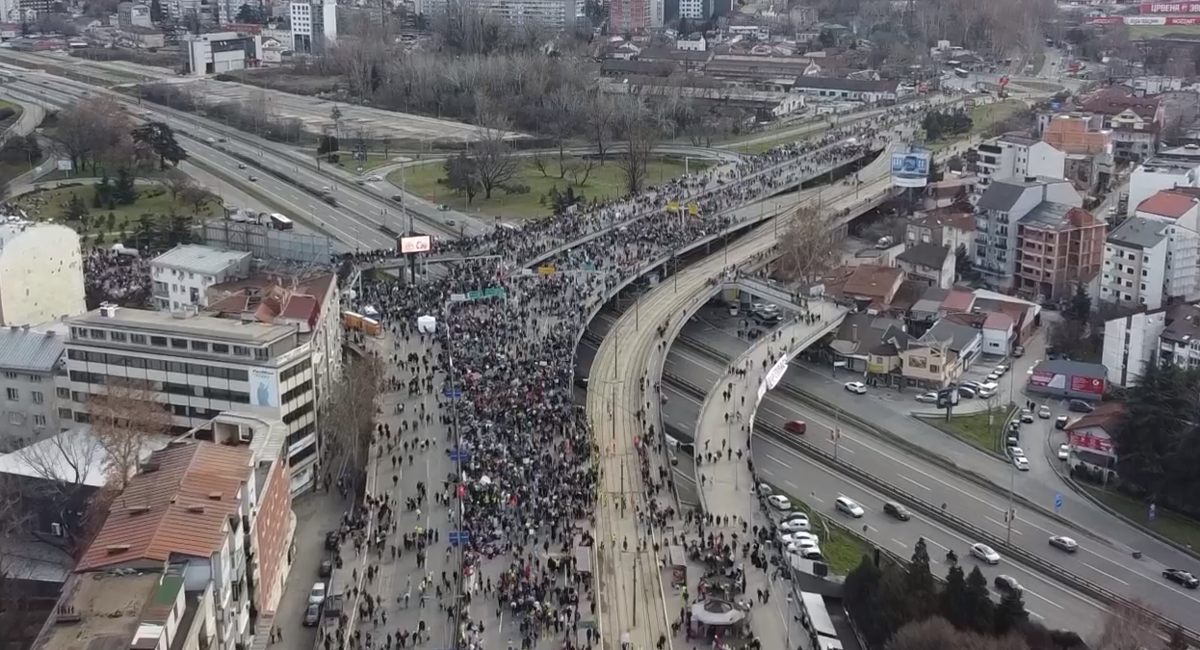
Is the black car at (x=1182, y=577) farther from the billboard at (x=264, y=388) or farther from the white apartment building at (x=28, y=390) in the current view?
the white apartment building at (x=28, y=390)

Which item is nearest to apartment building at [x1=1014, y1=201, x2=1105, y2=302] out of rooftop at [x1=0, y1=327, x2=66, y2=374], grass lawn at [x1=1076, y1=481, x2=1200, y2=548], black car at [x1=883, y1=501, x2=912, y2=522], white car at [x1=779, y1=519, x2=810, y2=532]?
grass lawn at [x1=1076, y1=481, x2=1200, y2=548]

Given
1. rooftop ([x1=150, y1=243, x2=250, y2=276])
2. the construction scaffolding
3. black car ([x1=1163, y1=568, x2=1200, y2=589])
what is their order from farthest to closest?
the construction scaffolding
rooftop ([x1=150, y1=243, x2=250, y2=276])
black car ([x1=1163, y1=568, x2=1200, y2=589])

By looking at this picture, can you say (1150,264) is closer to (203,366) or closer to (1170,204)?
(1170,204)

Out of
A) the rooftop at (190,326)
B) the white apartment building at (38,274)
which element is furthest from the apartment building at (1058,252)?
the white apartment building at (38,274)

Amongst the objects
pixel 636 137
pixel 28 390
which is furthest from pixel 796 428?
pixel 636 137

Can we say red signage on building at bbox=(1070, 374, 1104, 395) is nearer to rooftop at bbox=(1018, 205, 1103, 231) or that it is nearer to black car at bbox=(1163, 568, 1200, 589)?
black car at bbox=(1163, 568, 1200, 589)

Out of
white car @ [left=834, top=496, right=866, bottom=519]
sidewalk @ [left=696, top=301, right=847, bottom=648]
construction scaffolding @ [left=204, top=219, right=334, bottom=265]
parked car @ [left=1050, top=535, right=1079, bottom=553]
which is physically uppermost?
construction scaffolding @ [left=204, top=219, right=334, bottom=265]

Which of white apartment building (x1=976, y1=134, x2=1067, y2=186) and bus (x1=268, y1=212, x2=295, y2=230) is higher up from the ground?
white apartment building (x1=976, y1=134, x2=1067, y2=186)
